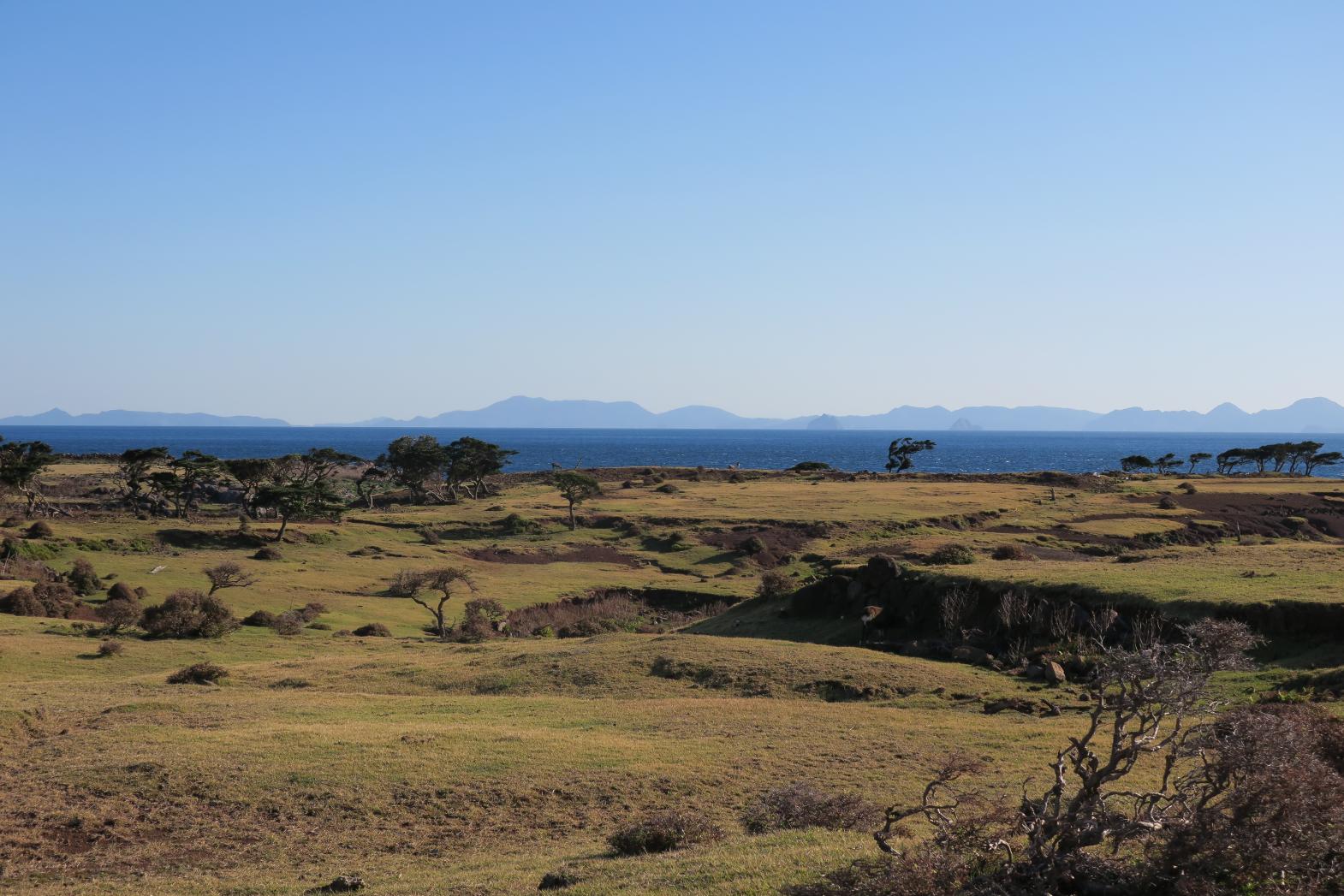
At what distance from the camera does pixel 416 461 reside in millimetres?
106188

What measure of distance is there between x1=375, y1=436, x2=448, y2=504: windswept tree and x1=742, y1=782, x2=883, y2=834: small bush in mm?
92214

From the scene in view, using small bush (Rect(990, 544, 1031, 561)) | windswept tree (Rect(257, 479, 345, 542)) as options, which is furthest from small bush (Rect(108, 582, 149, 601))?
small bush (Rect(990, 544, 1031, 561))

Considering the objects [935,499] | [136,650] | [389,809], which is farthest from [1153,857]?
[935,499]

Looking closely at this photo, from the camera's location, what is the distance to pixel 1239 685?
27188mm

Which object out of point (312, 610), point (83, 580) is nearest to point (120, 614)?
point (312, 610)

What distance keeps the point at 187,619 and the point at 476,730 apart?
24.8 m

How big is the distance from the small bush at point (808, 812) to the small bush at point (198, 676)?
22273mm

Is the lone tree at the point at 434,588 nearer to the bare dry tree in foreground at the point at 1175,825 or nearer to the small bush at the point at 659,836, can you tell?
the small bush at the point at 659,836

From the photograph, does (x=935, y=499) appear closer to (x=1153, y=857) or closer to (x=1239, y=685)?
(x=1239, y=685)

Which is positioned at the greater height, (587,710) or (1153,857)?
(1153,857)

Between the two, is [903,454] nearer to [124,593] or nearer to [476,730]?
[124,593]

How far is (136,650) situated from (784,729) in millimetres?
27758

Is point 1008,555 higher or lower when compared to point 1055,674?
higher

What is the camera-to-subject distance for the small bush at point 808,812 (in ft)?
54.7
